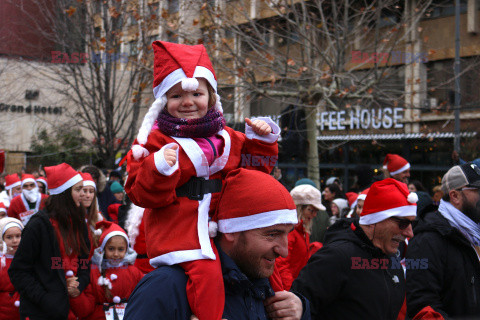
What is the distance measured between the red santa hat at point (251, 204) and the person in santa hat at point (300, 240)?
2803 millimetres

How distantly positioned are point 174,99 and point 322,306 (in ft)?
5.63

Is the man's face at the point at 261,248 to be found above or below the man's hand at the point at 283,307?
above

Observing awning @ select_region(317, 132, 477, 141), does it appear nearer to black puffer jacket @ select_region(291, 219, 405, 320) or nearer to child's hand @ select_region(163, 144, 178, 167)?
black puffer jacket @ select_region(291, 219, 405, 320)

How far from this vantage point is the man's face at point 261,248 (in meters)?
2.37

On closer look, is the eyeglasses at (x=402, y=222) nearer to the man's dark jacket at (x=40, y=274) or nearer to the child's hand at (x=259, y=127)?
the child's hand at (x=259, y=127)

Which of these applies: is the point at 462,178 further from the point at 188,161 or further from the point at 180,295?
the point at 180,295

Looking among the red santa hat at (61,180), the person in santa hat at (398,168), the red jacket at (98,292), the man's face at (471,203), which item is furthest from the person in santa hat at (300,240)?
the person in santa hat at (398,168)

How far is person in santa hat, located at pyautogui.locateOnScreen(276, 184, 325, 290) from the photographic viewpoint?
5469 millimetres

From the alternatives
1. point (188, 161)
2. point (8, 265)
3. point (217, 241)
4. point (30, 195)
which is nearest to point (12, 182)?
point (30, 195)

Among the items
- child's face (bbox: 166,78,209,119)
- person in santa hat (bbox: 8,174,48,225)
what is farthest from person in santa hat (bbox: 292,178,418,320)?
person in santa hat (bbox: 8,174,48,225)

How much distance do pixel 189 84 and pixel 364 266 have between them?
6.07 ft

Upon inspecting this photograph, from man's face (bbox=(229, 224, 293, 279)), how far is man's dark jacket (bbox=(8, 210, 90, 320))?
113 inches

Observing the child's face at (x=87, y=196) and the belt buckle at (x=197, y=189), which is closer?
the belt buckle at (x=197, y=189)

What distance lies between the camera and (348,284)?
12.0 ft
